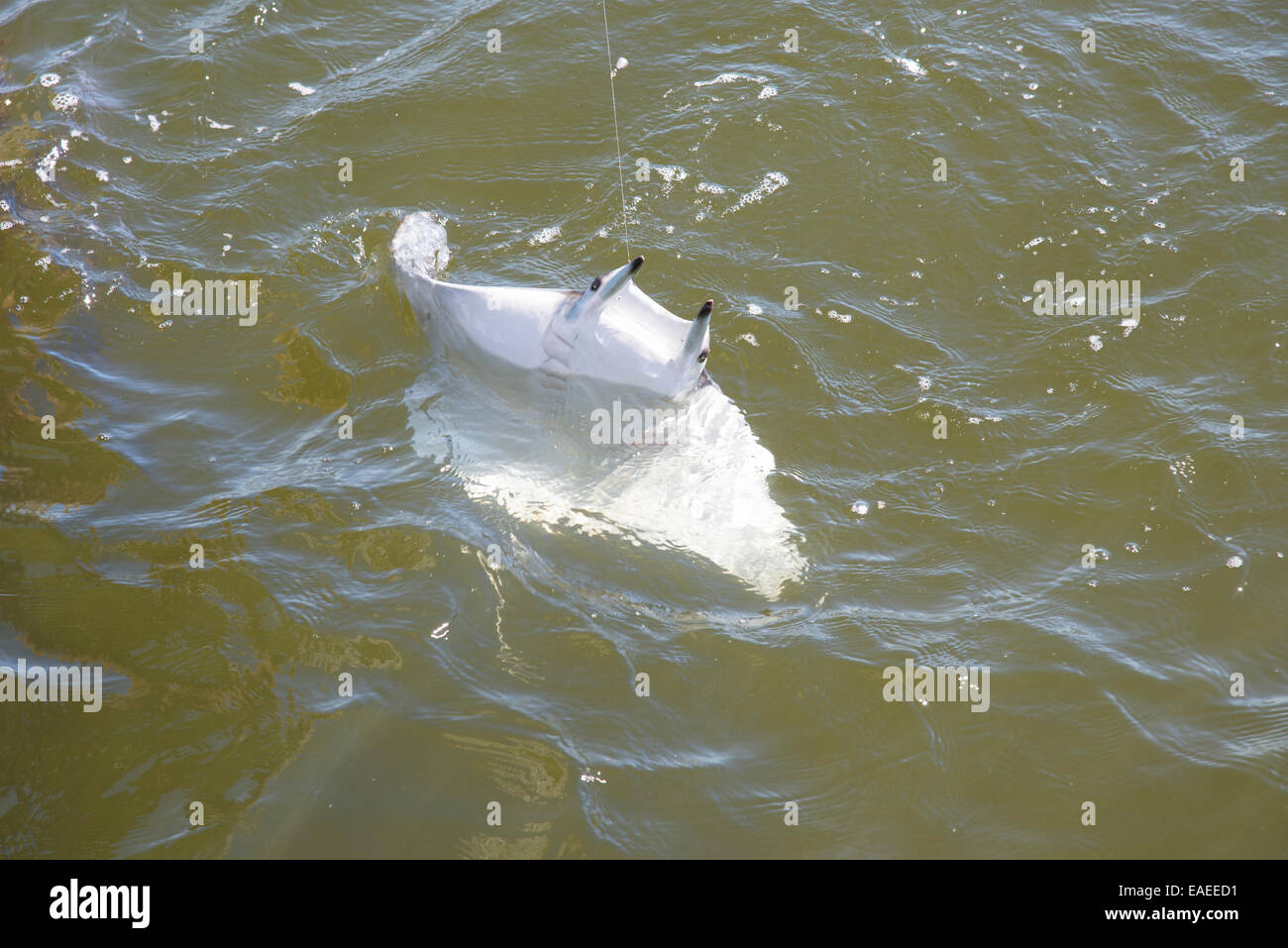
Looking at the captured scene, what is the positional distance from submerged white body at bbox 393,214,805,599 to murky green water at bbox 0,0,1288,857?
0.38 ft

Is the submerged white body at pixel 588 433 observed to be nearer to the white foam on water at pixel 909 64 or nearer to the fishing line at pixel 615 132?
the fishing line at pixel 615 132

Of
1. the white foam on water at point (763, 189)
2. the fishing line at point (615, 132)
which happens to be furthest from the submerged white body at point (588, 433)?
the white foam on water at point (763, 189)

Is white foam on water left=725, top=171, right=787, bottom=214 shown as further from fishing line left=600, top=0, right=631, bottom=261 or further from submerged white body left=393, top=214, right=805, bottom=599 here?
submerged white body left=393, top=214, right=805, bottom=599

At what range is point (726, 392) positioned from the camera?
6219 millimetres

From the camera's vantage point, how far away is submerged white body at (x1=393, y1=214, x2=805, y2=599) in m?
4.84

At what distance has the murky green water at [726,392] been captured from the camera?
4.57m

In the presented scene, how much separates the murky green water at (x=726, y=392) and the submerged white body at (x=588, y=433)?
4.6 inches

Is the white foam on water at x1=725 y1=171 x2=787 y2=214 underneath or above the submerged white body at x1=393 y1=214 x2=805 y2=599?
above

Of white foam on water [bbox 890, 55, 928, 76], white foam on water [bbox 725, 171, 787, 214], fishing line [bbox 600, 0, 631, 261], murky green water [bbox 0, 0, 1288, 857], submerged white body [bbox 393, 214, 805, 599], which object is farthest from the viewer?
white foam on water [bbox 890, 55, 928, 76]

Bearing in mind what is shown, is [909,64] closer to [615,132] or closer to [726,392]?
[615,132]

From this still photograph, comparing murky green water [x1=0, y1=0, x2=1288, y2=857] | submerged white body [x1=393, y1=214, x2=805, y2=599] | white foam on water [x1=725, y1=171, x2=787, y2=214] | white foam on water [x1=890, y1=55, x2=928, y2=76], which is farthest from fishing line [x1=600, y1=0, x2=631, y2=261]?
white foam on water [x1=890, y1=55, x2=928, y2=76]

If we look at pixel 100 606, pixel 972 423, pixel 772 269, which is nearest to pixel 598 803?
pixel 100 606

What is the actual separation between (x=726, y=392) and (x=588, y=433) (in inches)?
54.1

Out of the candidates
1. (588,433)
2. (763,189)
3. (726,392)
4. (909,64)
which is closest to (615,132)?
(763,189)
